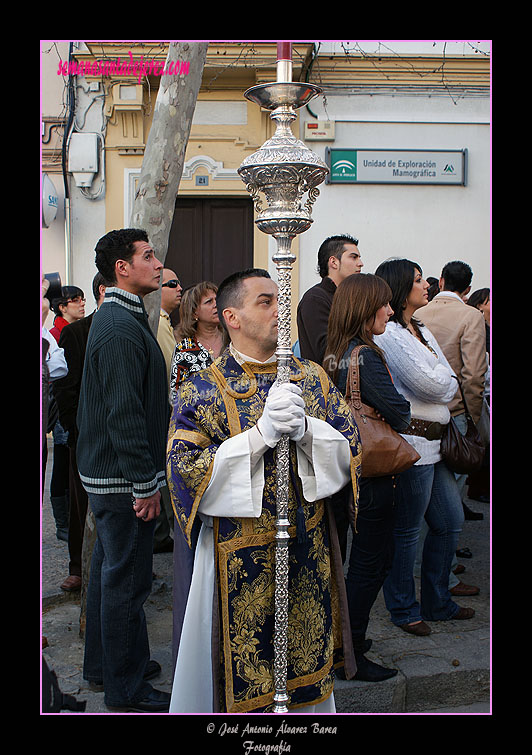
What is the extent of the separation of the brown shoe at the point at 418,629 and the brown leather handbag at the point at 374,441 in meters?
1.06

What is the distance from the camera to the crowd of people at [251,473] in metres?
2.47

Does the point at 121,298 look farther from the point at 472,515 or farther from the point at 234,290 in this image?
the point at 472,515

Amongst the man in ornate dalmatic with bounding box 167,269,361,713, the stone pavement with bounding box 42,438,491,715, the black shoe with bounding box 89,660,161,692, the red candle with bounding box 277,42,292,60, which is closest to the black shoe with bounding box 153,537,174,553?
the stone pavement with bounding box 42,438,491,715

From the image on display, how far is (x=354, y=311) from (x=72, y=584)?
2.42 meters

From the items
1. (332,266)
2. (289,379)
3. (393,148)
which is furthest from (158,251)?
(393,148)

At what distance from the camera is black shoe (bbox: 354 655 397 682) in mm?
3408

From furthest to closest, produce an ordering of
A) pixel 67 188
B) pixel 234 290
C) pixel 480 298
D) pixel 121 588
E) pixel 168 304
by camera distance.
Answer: pixel 67 188 < pixel 480 298 < pixel 168 304 < pixel 121 588 < pixel 234 290

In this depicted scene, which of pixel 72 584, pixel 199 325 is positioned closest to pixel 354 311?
pixel 199 325

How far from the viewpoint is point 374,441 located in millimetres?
3273

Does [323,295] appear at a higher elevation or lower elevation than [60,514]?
higher

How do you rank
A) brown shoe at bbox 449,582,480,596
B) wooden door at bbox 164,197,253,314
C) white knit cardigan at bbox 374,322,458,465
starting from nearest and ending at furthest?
1. white knit cardigan at bbox 374,322,458,465
2. brown shoe at bbox 449,582,480,596
3. wooden door at bbox 164,197,253,314

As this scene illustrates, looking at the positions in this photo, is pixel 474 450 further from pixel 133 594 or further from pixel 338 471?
pixel 133 594

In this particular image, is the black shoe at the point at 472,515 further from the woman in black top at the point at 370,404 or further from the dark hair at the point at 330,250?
the woman in black top at the point at 370,404

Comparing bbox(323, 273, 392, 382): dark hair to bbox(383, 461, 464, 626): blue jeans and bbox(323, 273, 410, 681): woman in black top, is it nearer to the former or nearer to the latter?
bbox(323, 273, 410, 681): woman in black top
